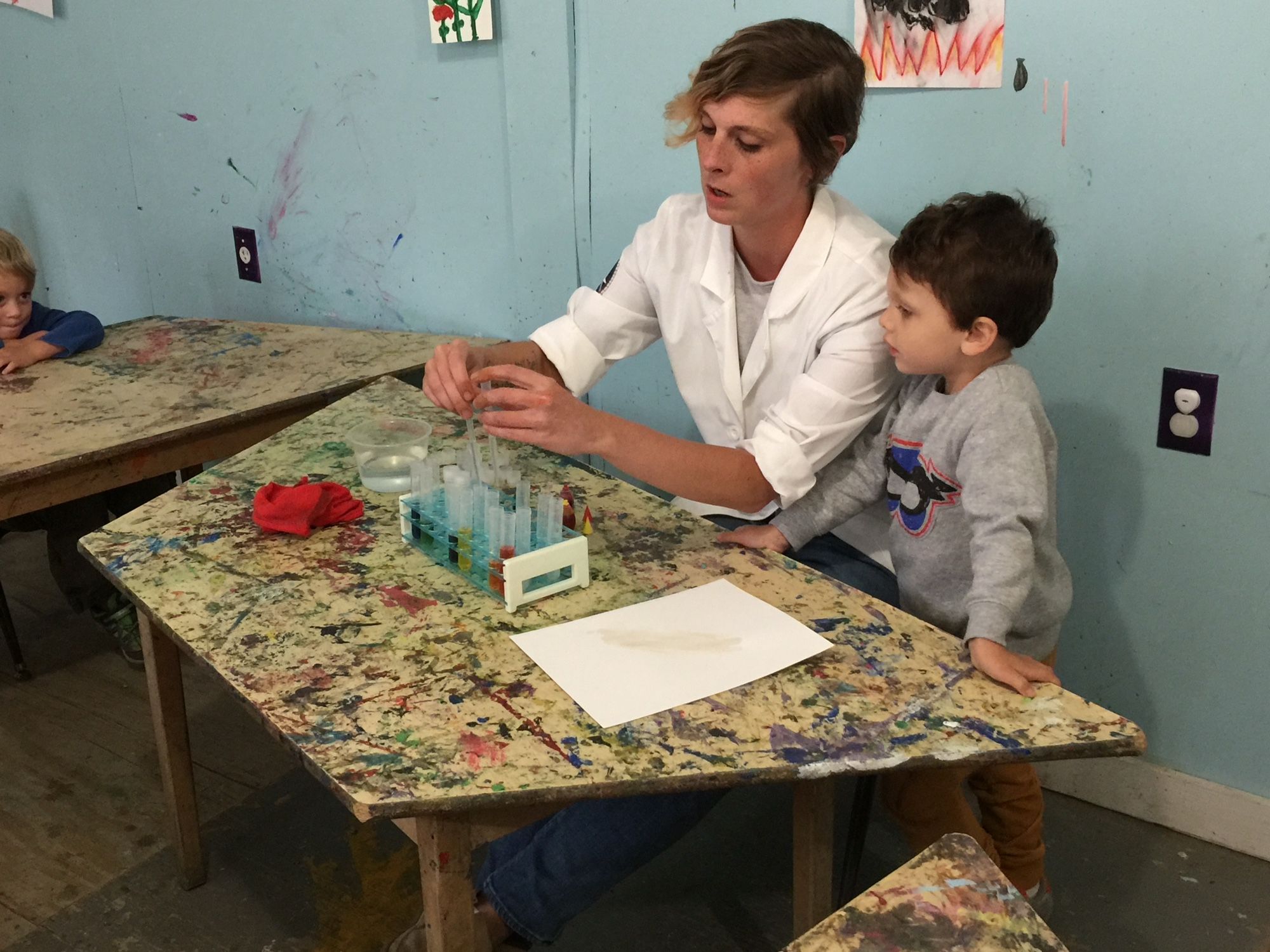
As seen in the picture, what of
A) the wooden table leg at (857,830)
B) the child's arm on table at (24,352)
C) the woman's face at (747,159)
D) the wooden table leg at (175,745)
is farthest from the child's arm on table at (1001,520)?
the child's arm on table at (24,352)

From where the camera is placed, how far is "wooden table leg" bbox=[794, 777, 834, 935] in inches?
43.0

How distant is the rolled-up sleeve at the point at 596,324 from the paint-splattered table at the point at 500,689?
1.17ft

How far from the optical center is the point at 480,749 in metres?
0.92

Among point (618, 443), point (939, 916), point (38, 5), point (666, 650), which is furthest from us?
point (38, 5)

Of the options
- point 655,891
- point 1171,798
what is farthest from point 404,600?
point 1171,798

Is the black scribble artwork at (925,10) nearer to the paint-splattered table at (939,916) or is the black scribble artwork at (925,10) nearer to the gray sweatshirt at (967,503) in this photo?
the gray sweatshirt at (967,503)

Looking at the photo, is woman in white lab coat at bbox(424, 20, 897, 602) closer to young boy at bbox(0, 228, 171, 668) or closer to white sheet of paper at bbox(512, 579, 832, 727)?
white sheet of paper at bbox(512, 579, 832, 727)

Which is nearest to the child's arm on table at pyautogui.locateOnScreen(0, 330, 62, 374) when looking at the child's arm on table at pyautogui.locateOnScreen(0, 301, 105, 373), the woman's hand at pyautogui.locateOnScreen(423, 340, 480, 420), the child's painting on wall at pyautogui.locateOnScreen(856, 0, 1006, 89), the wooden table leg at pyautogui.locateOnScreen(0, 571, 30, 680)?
the child's arm on table at pyautogui.locateOnScreen(0, 301, 105, 373)

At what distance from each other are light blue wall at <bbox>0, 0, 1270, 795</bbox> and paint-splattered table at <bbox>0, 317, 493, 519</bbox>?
0.91 ft

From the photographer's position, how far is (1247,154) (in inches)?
54.0

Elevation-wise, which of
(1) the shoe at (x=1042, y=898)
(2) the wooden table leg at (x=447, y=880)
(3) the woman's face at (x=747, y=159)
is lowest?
(1) the shoe at (x=1042, y=898)

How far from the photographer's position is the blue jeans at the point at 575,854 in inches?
46.4

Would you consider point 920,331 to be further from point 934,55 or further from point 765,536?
point 934,55

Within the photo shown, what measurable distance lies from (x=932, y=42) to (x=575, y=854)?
4.05ft
